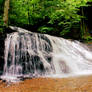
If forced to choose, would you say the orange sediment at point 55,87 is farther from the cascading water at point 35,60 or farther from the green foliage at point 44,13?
the green foliage at point 44,13

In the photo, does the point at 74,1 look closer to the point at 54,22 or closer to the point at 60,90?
the point at 54,22

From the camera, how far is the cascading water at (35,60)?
487 centimetres

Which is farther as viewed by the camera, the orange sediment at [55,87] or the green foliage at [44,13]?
the green foliage at [44,13]

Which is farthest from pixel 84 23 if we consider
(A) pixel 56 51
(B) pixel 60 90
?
(B) pixel 60 90

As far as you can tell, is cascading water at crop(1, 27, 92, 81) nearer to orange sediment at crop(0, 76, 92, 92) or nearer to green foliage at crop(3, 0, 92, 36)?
orange sediment at crop(0, 76, 92, 92)

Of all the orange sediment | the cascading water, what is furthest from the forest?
the orange sediment

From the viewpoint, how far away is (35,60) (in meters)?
5.28

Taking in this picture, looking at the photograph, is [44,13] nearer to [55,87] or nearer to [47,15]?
[47,15]

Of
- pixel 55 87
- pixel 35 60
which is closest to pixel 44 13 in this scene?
pixel 35 60

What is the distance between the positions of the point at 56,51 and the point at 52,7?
16.7 feet

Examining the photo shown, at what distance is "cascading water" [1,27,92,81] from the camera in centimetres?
487

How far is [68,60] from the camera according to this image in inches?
235

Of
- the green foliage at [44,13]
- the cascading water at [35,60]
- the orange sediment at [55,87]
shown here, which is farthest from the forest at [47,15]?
the orange sediment at [55,87]

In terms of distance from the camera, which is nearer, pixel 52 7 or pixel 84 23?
pixel 52 7
